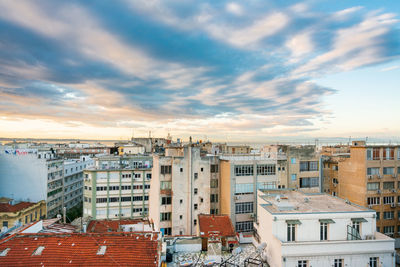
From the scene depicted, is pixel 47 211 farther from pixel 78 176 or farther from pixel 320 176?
pixel 320 176

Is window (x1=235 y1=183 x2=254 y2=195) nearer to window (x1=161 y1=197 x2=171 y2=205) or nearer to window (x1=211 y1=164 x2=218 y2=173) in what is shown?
window (x1=211 y1=164 x2=218 y2=173)

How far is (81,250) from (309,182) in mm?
36618

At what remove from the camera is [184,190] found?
1704 inches

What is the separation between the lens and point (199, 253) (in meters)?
29.5

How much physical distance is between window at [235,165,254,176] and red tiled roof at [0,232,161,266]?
18.8 m

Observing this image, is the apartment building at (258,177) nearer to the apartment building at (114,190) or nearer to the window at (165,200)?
the window at (165,200)

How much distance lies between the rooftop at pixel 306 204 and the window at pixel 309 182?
9.26 meters

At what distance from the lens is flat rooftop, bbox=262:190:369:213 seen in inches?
1089

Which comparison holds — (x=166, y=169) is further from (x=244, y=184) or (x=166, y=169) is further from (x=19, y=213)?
(x=19, y=213)

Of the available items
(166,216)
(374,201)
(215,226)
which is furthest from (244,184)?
(374,201)

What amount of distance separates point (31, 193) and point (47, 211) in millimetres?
5641

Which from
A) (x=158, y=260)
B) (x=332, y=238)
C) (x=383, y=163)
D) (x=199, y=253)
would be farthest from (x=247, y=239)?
(x=383, y=163)

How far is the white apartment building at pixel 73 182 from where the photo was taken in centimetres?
7469

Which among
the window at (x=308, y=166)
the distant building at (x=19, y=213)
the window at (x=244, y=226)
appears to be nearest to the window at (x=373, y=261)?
the window at (x=244, y=226)
